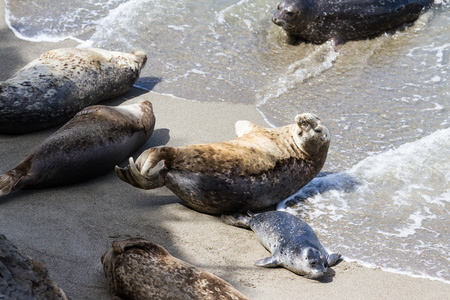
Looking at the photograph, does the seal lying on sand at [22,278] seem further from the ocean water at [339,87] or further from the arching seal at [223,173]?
the ocean water at [339,87]

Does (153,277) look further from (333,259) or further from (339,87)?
(339,87)

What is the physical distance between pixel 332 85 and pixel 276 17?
188 cm

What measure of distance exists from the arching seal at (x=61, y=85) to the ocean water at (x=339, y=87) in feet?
1.56

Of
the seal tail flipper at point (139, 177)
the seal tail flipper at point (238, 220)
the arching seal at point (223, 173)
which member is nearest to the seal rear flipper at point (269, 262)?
the seal tail flipper at point (238, 220)

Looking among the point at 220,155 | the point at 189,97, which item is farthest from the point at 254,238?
the point at 189,97

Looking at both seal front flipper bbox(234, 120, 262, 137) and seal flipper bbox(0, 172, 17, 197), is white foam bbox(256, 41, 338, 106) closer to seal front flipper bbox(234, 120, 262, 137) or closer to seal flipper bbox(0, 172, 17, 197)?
seal front flipper bbox(234, 120, 262, 137)

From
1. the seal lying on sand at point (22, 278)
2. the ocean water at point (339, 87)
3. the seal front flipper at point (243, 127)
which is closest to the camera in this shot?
the seal lying on sand at point (22, 278)

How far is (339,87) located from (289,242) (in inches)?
137

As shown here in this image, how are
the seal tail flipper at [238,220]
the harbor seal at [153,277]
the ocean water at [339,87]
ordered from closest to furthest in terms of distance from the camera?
the harbor seal at [153,277] → the seal tail flipper at [238,220] → the ocean water at [339,87]

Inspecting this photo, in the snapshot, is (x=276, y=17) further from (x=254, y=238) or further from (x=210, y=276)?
(x=210, y=276)

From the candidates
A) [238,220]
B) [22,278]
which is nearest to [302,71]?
[238,220]

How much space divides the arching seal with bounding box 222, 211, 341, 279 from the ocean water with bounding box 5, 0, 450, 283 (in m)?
0.33

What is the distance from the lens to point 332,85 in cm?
738

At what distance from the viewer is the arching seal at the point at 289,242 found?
415cm
